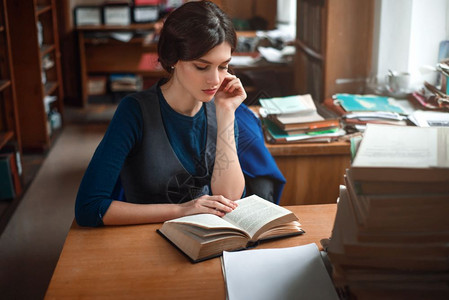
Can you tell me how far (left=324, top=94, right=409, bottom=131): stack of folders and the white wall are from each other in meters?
0.26

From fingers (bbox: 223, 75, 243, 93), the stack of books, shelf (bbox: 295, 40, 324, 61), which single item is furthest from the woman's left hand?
the stack of books

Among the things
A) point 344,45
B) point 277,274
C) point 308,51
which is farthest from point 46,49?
point 277,274

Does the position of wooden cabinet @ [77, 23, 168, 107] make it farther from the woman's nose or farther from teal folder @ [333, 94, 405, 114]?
the woman's nose

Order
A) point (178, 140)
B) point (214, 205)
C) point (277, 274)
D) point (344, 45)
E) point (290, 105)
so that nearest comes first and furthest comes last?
point (277, 274)
point (214, 205)
point (178, 140)
point (290, 105)
point (344, 45)

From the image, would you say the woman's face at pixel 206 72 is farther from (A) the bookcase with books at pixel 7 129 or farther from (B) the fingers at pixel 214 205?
(A) the bookcase with books at pixel 7 129

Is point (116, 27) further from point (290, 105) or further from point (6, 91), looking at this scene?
point (290, 105)

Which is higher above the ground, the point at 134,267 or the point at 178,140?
the point at 178,140

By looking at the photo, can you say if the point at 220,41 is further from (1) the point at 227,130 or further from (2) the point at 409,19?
(2) the point at 409,19

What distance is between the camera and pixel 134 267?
1193 mm

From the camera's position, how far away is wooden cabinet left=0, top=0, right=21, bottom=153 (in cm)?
336

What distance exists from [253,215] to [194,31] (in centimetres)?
51

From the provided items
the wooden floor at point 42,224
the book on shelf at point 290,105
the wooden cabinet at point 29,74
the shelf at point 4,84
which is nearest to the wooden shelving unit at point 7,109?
the shelf at point 4,84

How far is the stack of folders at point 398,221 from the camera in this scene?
0.99 m

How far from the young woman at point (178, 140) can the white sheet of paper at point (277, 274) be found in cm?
20
